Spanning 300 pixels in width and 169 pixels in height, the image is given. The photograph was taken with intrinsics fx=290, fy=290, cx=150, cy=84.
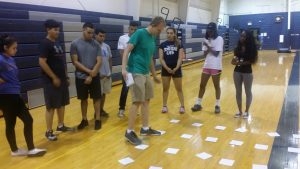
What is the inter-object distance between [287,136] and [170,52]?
2054mm

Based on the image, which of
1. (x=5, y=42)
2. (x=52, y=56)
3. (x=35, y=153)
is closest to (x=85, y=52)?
(x=52, y=56)

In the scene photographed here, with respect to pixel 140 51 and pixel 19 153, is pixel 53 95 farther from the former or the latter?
pixel 140 51

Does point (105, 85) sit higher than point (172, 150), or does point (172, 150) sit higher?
point (105, 85)

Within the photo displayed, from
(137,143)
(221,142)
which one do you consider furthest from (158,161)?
(221,142)

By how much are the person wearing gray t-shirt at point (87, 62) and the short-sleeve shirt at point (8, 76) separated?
94cm

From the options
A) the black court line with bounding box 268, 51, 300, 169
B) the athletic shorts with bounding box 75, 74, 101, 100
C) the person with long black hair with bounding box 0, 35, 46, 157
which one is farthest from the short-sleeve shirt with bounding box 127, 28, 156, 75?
the black court line with bounding box 268, 51, 300, 169

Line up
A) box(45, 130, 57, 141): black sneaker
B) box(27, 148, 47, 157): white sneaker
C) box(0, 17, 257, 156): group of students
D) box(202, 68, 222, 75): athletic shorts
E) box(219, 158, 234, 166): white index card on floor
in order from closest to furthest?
box(219, 158, 234, 166): white index card on floor < box(0, 17, 257, 156): group of students < box(27, 148, 47, 157): white sneaker < box(45, 130, 57, 141): black sneaker < box(202, 68, 222, 75): athletic shorts

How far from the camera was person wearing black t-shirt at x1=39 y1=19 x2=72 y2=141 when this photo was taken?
11.2ft

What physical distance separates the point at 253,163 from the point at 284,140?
0.89 meters

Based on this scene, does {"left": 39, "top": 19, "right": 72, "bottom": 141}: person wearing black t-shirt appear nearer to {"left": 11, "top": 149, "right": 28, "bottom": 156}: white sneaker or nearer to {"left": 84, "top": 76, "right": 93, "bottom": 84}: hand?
{"left": 84, "top": 76, "right": 93, "bottom": 84}: hand

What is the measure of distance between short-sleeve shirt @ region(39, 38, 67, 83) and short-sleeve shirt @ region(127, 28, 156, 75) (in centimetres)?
86

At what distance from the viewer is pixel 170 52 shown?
4.60 metres

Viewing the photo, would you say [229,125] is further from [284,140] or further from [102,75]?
[102,75]

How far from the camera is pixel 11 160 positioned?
123 inches
